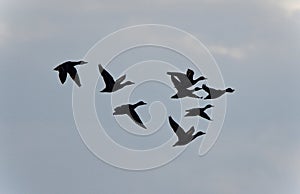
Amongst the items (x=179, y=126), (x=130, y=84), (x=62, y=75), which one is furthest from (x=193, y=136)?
(x=62, y=75)

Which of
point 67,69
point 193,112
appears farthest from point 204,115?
point 67,69

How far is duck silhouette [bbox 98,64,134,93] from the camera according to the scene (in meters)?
31.0

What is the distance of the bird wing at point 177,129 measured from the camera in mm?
31109

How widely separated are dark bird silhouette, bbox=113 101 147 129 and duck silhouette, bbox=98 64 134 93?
2.04ft

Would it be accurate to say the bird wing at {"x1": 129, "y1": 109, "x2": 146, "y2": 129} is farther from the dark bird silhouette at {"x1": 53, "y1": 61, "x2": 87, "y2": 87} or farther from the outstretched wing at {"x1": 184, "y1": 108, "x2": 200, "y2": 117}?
the dark bird silhouette at {"x1": 53, "y1": 61, "x2": 87, "y2": 87}

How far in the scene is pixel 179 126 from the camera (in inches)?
1228

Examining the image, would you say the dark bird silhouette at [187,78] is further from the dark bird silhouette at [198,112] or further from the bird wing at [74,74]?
the bird wing at [74,74]

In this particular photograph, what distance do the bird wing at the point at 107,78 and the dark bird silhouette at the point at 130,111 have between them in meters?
0.77

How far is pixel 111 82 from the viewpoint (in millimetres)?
31141

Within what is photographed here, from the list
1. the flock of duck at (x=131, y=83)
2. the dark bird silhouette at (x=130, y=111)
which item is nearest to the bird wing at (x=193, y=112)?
the flock of duck at (x=131, y=83)

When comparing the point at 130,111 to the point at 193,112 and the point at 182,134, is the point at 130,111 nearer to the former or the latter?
the point at 182,134

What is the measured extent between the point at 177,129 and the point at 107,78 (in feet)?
9.00

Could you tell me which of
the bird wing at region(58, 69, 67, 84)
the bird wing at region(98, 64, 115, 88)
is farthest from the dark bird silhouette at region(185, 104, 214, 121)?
the bird wing at region(58, 69, 67, 84)

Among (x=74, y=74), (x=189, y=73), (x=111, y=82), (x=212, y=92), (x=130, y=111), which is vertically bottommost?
(x=130, y=111)
